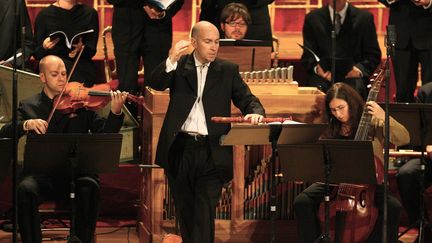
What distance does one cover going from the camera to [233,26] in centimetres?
733

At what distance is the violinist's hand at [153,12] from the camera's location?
7325 mm

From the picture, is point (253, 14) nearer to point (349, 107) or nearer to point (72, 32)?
point (72, 32)

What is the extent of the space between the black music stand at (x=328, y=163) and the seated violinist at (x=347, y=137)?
0.29m

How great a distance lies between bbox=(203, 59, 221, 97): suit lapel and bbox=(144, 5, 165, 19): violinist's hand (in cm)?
150

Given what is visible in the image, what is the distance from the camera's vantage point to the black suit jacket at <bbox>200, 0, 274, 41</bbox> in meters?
7.84

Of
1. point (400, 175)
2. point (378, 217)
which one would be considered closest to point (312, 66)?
point (400, 175)

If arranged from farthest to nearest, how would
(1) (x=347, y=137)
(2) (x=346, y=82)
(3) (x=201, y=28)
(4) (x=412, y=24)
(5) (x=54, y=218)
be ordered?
(2) (x=346, y=82) → (4) (x=412, y=24) → (5) (x=54, y=218) → (1) (x=347, y=137) → (3) (x=201, y=28)

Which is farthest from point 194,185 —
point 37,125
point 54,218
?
point 54,218

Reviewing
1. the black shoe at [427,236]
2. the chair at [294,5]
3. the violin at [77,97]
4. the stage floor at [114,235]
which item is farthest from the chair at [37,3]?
the black shoe at [427,236]

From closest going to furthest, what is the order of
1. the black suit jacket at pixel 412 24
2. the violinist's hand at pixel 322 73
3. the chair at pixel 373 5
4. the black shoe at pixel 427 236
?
1. the black shoe at pixel 427 236
2. the black suit jacket at pixel 412 24
3. the violinist's hand at pixel 322 73
4. the chair at pixel 373 5

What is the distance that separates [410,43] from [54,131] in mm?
2980

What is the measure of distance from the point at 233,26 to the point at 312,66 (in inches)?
37.5

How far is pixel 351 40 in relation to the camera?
26.6 ft

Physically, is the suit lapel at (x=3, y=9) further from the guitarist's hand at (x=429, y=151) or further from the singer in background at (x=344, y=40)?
the guitarist's hand at (x=429, y=151)
